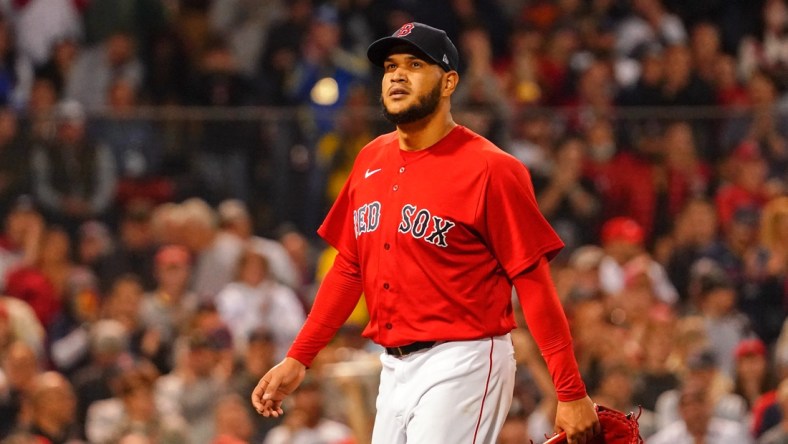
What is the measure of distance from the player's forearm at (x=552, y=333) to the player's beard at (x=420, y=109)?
2.06ft

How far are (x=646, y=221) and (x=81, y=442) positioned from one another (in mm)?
4810

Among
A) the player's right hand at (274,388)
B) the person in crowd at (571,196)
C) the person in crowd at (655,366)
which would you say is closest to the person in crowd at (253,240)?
the person in crowd at (571,196)

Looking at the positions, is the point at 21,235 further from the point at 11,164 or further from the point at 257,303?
the point at 257,303

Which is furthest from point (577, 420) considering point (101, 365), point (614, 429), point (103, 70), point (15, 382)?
point (103, 70)

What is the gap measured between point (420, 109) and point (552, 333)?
0.85 m

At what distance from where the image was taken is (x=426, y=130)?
16.9ft

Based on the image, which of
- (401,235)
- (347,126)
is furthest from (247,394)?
(401,235)

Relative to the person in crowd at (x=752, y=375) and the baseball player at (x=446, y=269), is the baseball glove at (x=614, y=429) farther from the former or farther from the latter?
the person in crowd at (x=752, y=375)

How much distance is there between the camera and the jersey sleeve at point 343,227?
538 centimetres

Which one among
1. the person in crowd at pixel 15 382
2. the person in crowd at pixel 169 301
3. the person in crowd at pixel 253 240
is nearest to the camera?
the person in crowd at pixel 15 382

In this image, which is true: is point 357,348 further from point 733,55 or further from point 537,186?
point 733,55

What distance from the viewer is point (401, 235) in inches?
200

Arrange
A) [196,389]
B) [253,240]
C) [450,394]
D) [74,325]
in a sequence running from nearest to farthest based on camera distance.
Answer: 1. [450,394]
2. [196,389]
3. [74,325]
4. [253,240]

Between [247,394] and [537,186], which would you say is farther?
[537,186]
